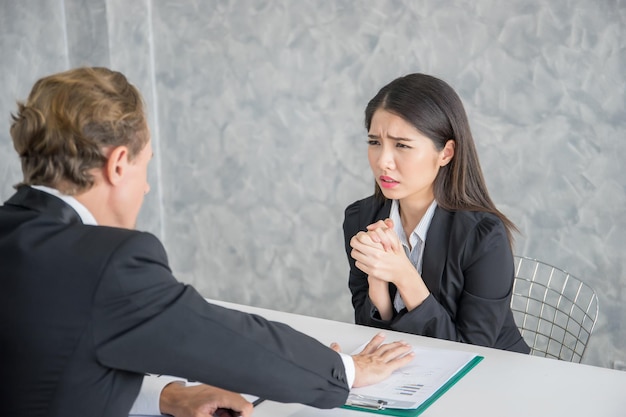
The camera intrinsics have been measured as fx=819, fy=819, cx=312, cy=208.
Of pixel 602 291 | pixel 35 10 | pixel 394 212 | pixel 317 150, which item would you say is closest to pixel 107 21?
pixel 35 10

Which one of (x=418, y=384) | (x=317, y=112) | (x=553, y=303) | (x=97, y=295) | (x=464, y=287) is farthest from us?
(x=317, y=112)

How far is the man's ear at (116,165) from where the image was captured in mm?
1344

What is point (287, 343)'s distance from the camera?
1406mm

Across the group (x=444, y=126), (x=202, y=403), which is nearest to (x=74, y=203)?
(x=202, y=403)

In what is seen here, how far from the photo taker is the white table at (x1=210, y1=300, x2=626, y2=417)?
1.59 metres

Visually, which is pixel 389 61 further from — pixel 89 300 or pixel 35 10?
pixel 89 300

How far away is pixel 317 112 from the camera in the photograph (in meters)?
3.90

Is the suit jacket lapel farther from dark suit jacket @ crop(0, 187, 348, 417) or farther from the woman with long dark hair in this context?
the woman with long dark hair

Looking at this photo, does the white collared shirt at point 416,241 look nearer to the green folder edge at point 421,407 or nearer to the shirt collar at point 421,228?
the shirt collar at point 421,228

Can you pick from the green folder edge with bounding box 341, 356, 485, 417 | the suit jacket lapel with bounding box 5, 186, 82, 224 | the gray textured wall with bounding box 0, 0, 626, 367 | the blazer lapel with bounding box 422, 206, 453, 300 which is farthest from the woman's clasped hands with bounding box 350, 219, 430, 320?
the gray textured wall with bounding box 0, 0, 626, 367

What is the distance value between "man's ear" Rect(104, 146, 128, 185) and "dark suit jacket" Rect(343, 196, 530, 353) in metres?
0.99

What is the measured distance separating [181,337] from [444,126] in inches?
49.6

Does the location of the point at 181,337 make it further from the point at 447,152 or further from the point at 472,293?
the point at 447,152

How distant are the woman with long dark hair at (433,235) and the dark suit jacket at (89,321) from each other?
898 millimetres
